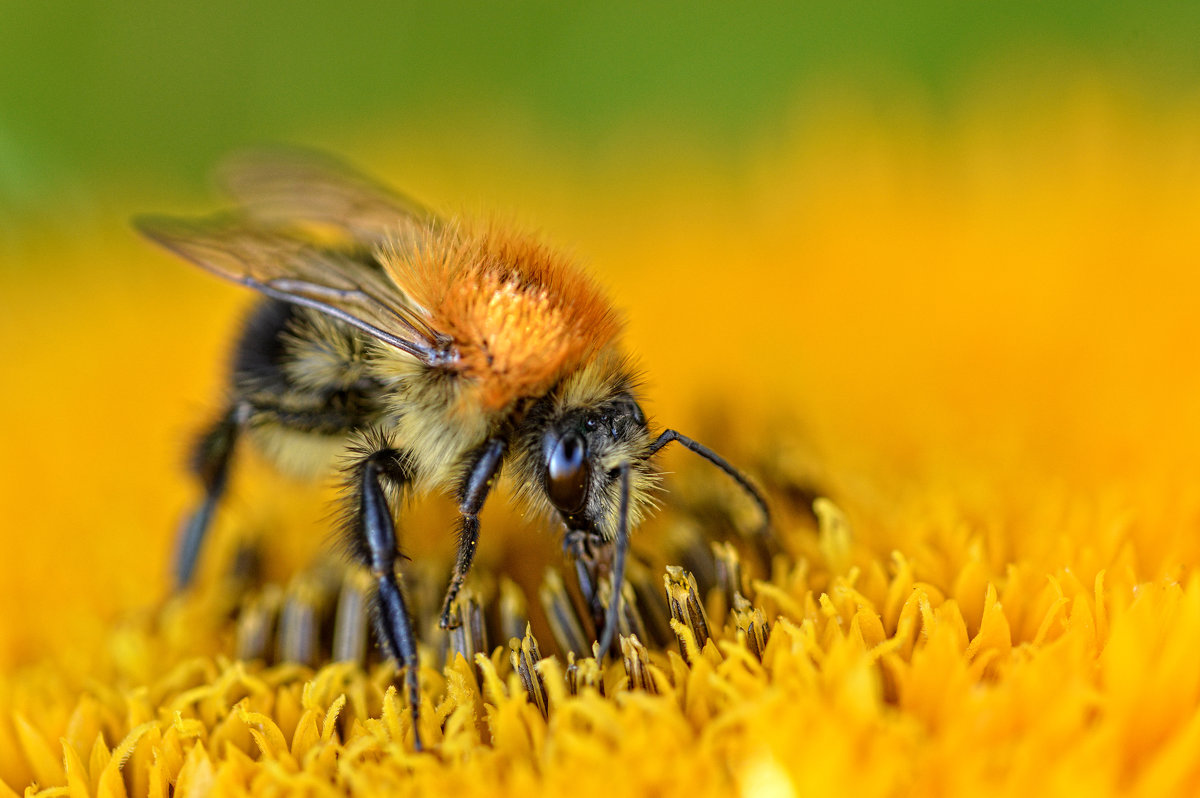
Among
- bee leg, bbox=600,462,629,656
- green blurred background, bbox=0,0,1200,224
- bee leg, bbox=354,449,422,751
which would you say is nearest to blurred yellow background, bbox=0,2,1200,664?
green blurred background, bbox=0,0,1200,224

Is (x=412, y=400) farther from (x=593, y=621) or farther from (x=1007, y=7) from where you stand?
(x=1007, y=7)

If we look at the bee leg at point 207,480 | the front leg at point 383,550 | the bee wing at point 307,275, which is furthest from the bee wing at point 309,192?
the front leg at point 383,550

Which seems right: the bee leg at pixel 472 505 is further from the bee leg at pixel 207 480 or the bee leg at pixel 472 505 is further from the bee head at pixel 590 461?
the bee leg at pixel 207 480

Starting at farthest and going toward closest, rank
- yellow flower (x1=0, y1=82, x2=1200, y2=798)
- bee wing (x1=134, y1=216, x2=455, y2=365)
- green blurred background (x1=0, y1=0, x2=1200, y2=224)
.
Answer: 1. green blurred background (x1=0, y1=0, x2=1200, y2=224)
2. bee wing (x1=134, y1=216, x2=455, y2=365)
3. yellow flower (x1=0, y1=82, x2=1200, y2=798)

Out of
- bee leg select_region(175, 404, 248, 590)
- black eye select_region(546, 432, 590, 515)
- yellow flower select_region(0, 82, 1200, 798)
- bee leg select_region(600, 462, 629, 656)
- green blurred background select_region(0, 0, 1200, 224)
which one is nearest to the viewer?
yellow flower select_region(0, 82, 1200, 798)

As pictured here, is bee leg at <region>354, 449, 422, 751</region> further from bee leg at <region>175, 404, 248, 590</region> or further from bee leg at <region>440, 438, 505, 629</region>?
bee leg at <region>175, 404, 248, 590</region>

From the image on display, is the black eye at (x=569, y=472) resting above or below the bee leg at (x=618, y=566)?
above

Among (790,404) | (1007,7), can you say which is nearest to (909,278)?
(790,404)
